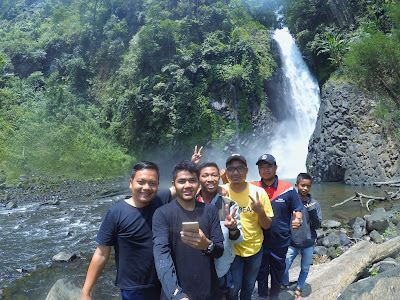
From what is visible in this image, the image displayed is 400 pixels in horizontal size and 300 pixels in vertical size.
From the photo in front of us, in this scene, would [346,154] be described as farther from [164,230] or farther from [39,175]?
[39,175]

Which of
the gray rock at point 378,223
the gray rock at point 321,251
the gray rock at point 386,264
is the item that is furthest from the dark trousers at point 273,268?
the gray rock at point 378,223

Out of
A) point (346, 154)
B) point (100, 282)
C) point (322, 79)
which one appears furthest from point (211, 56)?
point (100, 282)

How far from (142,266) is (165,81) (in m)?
21.4

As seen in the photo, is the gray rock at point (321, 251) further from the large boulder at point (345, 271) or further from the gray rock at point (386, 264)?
the gray rock at point (386, 264)

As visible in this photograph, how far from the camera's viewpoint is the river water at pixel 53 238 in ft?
19.6

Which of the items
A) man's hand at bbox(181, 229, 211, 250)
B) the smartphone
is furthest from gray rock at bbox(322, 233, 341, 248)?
the smartphone

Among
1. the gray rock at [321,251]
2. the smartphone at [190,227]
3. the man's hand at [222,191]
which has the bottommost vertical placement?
the gray rock at [321,251]

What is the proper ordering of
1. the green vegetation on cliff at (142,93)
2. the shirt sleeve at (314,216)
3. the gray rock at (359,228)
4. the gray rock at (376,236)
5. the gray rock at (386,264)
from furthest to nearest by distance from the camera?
the green vegetation on cliff at (142,93) → the gray rock at (359,228) → the gray rock at (376,236) → the gray rock at (386,264) → the shirt sleeve at (314,216)

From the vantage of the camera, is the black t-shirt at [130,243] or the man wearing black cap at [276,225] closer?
the black t-shirt at [130,243]

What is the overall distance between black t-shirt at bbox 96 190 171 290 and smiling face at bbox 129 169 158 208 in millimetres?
105

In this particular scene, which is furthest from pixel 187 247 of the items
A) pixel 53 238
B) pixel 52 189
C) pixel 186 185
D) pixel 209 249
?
pixel 52 189

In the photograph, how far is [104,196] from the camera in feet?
53.3

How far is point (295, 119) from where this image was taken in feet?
70.3

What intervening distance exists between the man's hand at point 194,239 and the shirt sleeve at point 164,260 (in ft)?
0.50
